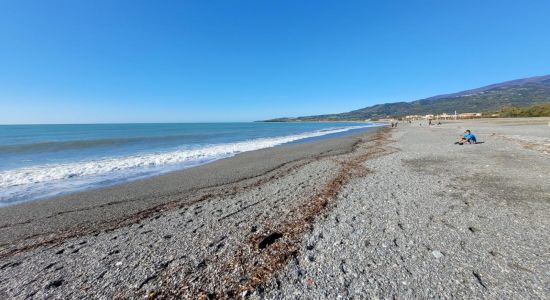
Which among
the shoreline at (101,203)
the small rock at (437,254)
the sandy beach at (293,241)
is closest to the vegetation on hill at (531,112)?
the sandy beach at (293,241)

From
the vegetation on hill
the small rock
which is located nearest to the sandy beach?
the small rock

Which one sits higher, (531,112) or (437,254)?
(531,112)

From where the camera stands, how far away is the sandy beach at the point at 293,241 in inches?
129

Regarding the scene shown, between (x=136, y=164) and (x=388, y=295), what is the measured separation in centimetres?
1614

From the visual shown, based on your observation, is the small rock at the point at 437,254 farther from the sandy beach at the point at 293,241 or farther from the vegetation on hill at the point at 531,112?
the vegetation on hill at the point at 531,112

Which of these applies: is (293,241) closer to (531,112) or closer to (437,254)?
(437,254)

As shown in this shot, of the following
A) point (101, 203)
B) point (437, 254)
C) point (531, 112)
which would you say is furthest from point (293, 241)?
point (531, 112)

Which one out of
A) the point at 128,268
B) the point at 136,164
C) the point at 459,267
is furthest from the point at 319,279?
the point at 136,164

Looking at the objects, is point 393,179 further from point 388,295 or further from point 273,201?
point 388,295

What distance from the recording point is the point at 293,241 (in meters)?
4.53

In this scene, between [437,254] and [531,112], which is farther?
[531,112]

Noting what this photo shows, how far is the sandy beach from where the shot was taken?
3273mm

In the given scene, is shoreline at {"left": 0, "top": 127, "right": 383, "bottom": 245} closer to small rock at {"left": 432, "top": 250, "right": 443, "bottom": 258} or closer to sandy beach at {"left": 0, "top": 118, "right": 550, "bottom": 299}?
sandy beach at {"left": 0, "top": 118, "right": 550, "bottom": 299}

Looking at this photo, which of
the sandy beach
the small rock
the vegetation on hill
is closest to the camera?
the sandy beach
